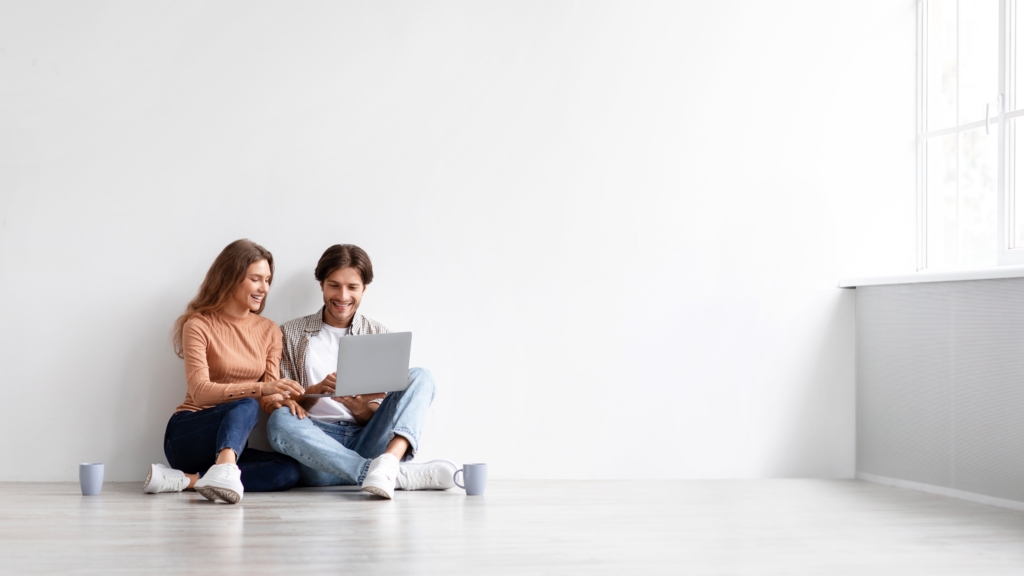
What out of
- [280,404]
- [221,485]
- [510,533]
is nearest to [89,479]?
[221,485]

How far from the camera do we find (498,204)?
3.24 metres

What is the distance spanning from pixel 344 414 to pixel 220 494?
1.88ft

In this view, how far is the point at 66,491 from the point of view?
2686 mm

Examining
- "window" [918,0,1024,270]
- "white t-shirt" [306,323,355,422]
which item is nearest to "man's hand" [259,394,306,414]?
"white t-shirt" [306,323,355,422]

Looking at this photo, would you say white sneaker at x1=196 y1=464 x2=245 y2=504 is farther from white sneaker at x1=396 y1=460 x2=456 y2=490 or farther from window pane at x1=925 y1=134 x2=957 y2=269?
window pane at x1=925 y1=134 x2=957 y2=269

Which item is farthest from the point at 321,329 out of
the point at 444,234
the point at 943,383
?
the point at 943,383

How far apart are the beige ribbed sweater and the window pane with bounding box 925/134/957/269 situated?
2.46 meters

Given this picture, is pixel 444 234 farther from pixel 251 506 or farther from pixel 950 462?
pixel 950 462

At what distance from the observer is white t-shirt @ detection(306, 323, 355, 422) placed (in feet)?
9.68

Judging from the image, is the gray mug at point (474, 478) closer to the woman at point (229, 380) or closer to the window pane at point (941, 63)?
the woman at point (229, 380)

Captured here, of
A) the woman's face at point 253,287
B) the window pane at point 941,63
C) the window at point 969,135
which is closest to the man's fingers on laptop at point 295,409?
the woman's face at point 253,287

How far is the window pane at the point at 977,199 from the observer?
10.6 feet

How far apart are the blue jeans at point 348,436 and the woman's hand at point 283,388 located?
0.05 metres

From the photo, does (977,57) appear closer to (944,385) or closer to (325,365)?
(944,385)
